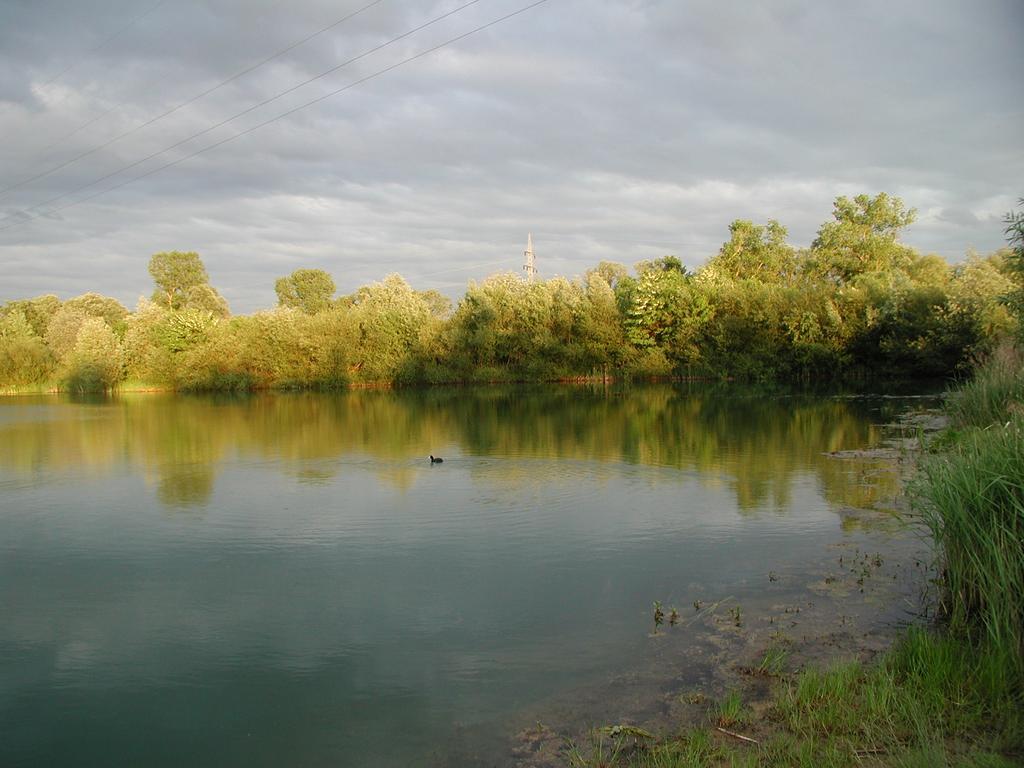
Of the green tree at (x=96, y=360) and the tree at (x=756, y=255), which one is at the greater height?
the tree at (x=756, y=255)

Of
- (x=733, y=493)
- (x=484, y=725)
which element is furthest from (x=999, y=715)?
(x=733, y=493)

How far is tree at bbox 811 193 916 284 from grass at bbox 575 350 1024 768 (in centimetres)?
4286

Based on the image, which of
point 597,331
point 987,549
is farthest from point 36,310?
point 987,549

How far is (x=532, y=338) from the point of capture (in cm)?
4150

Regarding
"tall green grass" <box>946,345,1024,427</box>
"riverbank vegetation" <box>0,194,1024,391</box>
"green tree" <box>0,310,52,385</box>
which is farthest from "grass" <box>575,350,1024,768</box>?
"green tree" <box>0,310,52,385</box>

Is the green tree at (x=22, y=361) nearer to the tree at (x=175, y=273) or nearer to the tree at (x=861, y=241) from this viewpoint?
the tree at (x=175, y=273)

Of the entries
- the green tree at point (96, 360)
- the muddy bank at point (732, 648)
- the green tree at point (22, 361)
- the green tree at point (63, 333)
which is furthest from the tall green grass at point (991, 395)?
the green tree at point (22, 361)

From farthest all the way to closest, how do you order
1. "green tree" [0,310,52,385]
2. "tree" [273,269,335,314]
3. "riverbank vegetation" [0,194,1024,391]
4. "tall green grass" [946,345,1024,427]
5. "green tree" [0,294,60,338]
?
"tree" [273,269,335,314]
"green tree" [0,294,60,338]
"green tree" [0,310,52,385]
"riverbank vegetation" [0,194,1024,391]
"tall green grass" [946,345,1024,427]

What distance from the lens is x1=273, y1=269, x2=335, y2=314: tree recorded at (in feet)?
253

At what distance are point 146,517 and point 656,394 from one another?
23.7 m

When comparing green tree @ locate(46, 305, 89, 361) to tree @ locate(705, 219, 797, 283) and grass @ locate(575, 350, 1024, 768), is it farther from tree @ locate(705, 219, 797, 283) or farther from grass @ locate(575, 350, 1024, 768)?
grass @ locate(575, 350, 1024, 768)

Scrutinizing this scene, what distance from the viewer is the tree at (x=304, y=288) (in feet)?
253

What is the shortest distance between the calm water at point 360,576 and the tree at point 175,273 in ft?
193

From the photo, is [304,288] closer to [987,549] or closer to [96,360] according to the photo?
[96,360]
